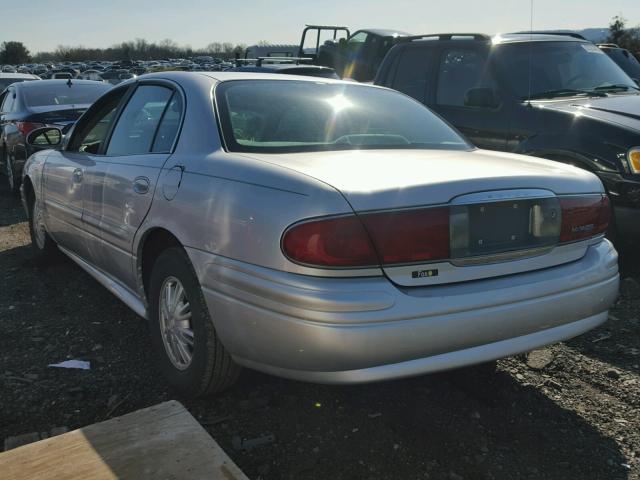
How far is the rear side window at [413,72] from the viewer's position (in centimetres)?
652

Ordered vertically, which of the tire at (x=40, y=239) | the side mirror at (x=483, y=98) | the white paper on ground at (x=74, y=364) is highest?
the side mirror at (x=483, y=98)

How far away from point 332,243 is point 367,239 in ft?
0.43

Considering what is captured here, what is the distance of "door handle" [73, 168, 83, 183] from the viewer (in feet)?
13.5

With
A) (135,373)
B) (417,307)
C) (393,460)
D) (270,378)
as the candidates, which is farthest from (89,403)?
(417,307)

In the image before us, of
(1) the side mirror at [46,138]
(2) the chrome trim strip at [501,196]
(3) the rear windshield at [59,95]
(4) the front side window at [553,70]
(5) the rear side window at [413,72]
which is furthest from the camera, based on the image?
(3) the rear windshield at [59,95]

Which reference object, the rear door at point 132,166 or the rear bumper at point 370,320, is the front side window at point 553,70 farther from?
the rear bumper at point 370,320

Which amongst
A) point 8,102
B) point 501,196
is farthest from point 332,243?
point 8,102

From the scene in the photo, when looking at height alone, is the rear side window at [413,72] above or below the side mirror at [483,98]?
above

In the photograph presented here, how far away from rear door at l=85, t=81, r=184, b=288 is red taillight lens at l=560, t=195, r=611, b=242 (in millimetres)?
1904

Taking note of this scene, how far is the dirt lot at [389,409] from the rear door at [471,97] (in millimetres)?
2265

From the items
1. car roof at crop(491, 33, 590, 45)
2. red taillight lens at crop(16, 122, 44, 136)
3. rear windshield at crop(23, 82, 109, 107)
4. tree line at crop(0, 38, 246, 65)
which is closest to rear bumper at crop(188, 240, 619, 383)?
car roof at crop(491, 33, 590, 45)

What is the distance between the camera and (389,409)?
298 centimetres

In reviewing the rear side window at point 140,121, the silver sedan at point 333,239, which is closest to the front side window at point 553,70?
the silver sedan at point 333,239

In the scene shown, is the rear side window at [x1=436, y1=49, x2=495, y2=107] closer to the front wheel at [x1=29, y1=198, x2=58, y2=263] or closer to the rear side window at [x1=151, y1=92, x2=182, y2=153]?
the rear side window at [x1=151, y1=92, x2=182, y2=153]
